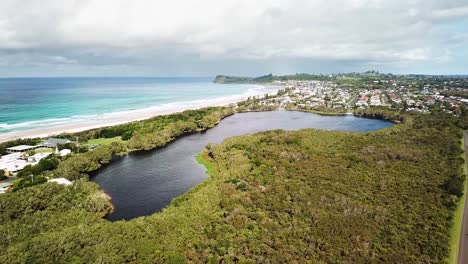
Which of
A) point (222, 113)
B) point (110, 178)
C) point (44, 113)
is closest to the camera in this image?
point (110, 178)

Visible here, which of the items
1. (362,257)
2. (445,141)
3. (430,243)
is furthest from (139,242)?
(445,141)

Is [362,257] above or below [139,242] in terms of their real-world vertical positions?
below

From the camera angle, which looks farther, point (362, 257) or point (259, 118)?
point (259, 118)

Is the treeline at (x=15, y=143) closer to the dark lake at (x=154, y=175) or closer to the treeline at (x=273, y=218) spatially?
the dark lake at (x=154, y=175)

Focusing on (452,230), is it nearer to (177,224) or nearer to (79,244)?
(177,224)

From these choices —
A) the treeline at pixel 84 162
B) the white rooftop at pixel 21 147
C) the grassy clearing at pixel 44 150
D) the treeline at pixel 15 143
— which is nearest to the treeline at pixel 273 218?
the treeline at pixel 84 162

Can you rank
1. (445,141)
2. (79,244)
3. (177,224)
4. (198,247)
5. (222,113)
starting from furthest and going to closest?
(222,113) → (445,141) → (177,224) → (198,247) → (79,244)

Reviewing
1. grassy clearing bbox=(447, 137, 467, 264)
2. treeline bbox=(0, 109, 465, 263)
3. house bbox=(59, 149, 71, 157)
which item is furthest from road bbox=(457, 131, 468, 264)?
house bbox=(59, 149, 71, 157)
